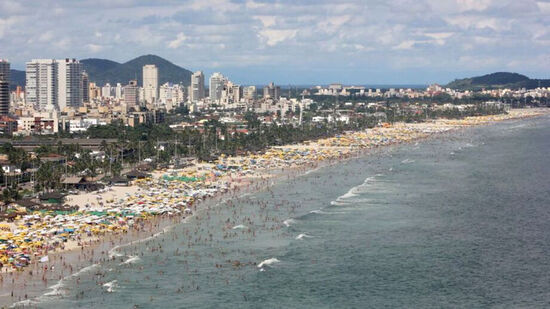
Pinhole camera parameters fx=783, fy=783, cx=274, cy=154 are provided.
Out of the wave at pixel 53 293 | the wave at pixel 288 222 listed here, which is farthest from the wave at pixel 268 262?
the wave at pixel 288 222

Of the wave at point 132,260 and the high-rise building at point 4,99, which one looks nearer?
the wave at point 132,260

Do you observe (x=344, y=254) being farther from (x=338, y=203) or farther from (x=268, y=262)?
(x=338, y=203)

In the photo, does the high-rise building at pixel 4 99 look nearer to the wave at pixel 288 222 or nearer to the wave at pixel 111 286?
the wave at pixel 288 222

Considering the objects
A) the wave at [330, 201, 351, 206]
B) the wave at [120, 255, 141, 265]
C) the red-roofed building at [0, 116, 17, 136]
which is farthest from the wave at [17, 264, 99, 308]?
the red-roofed building at [0, 116, 17, 136]

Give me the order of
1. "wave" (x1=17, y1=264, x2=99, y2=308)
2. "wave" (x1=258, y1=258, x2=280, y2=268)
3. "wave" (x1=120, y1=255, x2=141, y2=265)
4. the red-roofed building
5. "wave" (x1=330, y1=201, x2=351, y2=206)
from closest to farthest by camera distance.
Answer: "wave" (x1=17, y1=264, x2=99, y2=308)
"wave" (x1=258, y1=258, x2=280, y2=268)
"wave" (x1=120, y1=255, x2=141, y2=265)
"wave" (x1=330, y1=201, x2=351, y2=206)
the red-roofed building

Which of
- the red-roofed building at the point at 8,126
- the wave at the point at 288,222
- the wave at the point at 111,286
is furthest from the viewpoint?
the red-roofed building at the point at 8,126

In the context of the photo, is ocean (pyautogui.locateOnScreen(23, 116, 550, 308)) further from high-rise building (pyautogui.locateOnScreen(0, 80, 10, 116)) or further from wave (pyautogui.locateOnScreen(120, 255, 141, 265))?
high-rise building (pyautogui.locateOnScreen(0, 80, 10, 116))

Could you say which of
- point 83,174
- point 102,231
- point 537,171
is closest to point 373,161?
point 537,171

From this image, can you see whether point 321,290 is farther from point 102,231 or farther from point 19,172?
point 19,172

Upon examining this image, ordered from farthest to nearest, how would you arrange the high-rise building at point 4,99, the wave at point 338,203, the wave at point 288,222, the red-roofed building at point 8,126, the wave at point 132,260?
the high-rise building at point 4,99 < the red-roofed building at point 8,126 < the wave at point 338,203 < the wave at point 288,222 < the wave at point 132,260
